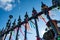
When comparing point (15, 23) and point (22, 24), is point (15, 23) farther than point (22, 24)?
Yes

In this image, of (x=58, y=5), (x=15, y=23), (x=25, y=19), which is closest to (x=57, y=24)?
→ (x=58, y=5)

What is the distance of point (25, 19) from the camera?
112 feet

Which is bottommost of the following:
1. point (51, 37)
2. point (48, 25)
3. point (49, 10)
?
point (51, 37)

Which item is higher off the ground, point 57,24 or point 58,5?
point 58,5

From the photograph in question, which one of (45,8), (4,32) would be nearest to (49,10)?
(45,8)

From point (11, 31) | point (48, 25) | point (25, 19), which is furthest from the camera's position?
point (11, 31)

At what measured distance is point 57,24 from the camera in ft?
97.6

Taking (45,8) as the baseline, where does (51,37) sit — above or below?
below

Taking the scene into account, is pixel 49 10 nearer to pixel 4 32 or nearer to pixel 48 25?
pixel 48 25

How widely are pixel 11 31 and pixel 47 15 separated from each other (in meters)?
13.9

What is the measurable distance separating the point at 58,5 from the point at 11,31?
16.5 metres

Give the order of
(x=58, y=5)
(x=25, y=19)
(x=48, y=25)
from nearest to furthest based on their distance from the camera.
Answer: (x=58, y=5)
(x=48, y=25)
(x=25, y=19)

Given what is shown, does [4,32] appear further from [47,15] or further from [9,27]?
[47,15]

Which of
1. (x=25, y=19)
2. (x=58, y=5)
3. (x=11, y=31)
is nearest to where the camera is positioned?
(x=58, y=5)
